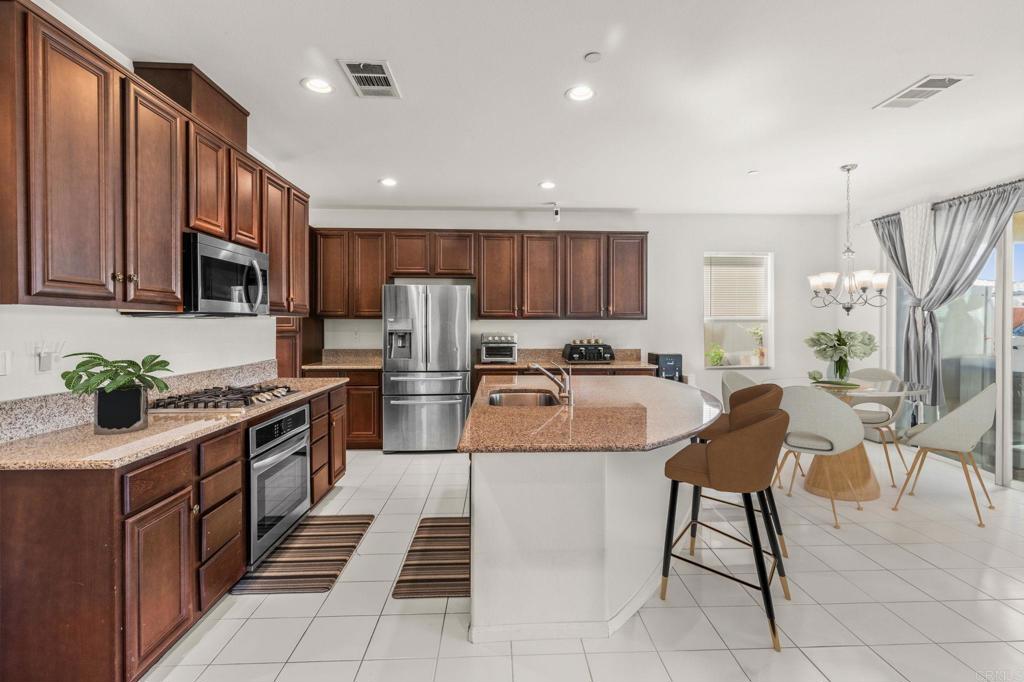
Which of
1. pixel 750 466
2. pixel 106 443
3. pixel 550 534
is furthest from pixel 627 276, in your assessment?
pixel 106 443

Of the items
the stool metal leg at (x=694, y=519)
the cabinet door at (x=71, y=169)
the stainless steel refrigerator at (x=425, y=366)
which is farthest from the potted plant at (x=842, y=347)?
the cabinet door at (x=71, y=169)

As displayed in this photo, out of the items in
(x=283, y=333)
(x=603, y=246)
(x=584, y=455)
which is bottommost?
(x=584, y=455)

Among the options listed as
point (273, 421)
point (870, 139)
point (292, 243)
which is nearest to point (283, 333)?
point (292, 243)

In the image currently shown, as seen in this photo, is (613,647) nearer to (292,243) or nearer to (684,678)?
(684,678)

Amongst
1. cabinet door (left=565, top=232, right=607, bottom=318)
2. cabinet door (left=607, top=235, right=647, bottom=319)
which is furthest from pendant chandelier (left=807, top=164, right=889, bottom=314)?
cabinet door (left=565, top=232, right=607, bottom=318)

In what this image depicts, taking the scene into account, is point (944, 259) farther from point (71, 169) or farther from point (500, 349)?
point (71, 169)

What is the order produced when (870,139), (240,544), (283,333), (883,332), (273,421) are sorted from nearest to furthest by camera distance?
(240,544) → (273,421) → (870,139) → (283,333) → (883,332)

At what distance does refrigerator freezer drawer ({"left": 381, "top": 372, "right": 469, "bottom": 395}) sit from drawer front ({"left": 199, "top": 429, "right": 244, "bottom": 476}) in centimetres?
255

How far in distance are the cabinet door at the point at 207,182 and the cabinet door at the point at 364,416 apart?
2609 mm

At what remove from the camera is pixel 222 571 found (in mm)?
2258

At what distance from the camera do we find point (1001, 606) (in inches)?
88.5

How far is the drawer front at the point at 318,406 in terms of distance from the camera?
325 cm

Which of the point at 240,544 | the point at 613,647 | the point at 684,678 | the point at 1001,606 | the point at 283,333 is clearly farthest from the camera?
the point at 283,333

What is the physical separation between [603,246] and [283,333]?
3.42 metres
